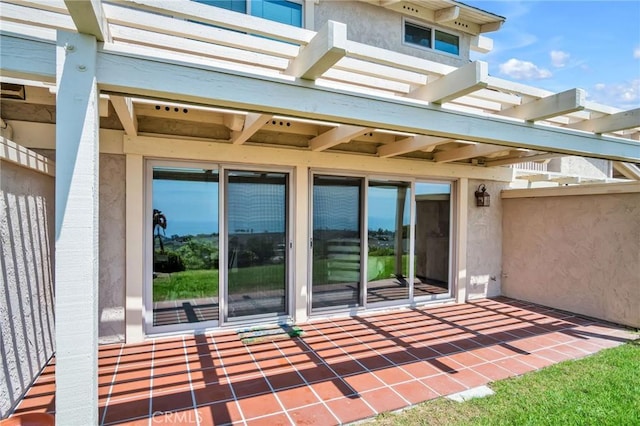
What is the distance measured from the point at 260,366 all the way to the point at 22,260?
2.54 meters

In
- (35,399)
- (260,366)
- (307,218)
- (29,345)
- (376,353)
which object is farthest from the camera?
(307,218)

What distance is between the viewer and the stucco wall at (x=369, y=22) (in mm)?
5617

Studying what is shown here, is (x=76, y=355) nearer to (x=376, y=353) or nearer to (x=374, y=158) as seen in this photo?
(x=376, y=353)

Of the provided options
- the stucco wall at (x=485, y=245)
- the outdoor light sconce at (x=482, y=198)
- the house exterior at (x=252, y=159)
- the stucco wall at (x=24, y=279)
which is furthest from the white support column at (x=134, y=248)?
the outdoor light sconce at (x=482, y=198)

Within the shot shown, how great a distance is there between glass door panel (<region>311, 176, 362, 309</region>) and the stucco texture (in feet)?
11.5

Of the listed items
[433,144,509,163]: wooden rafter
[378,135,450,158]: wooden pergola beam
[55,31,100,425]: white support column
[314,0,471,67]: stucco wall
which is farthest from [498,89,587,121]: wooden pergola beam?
[55,31,100,425]: white support column

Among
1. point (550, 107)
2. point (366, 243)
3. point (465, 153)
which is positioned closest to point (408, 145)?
point (465, 153)

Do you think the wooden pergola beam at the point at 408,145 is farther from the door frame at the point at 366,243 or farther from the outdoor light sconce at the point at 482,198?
the outdoor light sconce at the point at 482,198

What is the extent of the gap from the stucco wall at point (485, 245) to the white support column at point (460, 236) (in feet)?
0.55

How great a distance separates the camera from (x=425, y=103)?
9.72 ft

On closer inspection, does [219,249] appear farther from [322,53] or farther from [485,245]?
[485,245]

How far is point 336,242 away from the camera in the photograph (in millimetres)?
5723

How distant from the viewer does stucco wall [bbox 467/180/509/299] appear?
6766mm

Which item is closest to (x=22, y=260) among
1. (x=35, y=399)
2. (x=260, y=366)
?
(x=35, y=399)
